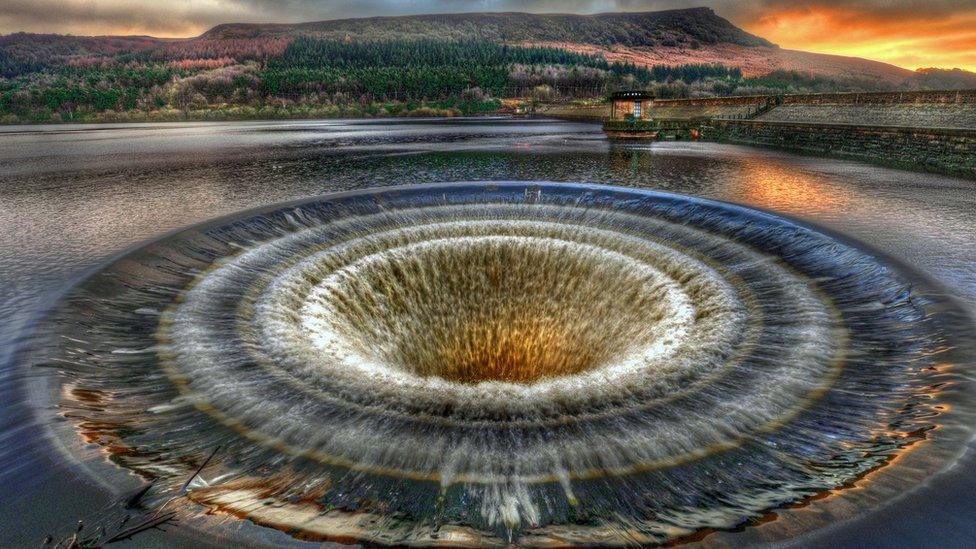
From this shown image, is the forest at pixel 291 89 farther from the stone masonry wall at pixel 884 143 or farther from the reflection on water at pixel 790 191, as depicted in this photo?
the reflection on water at pixel 790 191

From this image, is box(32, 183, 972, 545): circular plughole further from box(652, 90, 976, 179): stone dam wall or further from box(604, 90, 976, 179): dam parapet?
box(604, 90, 976, 179): dam parapet

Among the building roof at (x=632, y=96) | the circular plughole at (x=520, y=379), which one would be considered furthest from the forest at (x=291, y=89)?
the circular plughole at (x=520, y=379)

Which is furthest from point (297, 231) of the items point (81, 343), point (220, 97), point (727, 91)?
point (727, 91)

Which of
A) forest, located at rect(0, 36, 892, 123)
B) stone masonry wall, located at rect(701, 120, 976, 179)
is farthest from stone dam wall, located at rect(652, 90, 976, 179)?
forest, located at rect(0, 36, 892, 123)

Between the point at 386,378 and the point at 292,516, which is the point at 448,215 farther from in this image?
the point at 292,516

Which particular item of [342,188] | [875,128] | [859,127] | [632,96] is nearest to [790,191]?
[875,128]

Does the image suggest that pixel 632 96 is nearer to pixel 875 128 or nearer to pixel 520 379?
pixel 875 128
